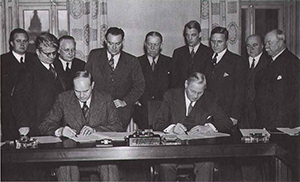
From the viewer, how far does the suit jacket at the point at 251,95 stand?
192 inches

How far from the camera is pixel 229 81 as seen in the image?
4.85 metres

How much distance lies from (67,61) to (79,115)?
119 cm

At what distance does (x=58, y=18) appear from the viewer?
6371 millimetres

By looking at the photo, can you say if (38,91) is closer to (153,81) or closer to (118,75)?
(118,75)

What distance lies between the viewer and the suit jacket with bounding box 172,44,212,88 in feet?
17.0

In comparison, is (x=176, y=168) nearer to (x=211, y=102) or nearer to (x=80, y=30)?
(x=211, y=102)

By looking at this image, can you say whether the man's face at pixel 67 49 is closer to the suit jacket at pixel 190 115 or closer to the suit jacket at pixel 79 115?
the suit jacket at pixel 79 115

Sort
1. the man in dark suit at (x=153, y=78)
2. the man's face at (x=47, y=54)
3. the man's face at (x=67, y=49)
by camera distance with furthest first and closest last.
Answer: the man in dark suit at (x=153, y=78)
the man's face at (x=67, y=49)
the man's face at (x=47, y=54)

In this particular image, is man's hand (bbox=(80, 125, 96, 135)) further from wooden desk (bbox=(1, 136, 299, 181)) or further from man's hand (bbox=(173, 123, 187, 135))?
man's hand (bbox=(173, 123, 187, 135))

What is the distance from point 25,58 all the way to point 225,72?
2.27 metres

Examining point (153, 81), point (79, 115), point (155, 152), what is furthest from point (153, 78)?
point (155, 152)

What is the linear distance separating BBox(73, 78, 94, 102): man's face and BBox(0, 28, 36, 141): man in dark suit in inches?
31.4

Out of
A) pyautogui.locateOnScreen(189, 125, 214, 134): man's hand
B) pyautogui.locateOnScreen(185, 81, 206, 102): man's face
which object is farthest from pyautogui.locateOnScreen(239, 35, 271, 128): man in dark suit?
pyautogui.locateOnScreen(189, 125, 214, 134): man's hand

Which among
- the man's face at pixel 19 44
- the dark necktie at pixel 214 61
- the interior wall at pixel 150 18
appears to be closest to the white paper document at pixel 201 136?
the dark necktie at pixel 214 61
